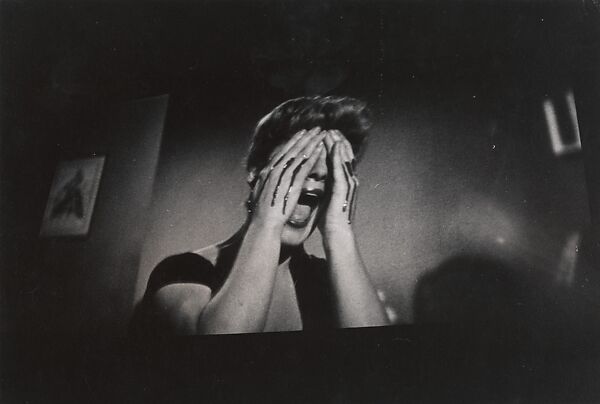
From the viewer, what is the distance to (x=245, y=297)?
1505 mm

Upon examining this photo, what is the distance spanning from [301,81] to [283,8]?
10.2 inches

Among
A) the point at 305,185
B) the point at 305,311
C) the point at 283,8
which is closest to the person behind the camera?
the point at 305,311

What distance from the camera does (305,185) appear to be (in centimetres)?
161

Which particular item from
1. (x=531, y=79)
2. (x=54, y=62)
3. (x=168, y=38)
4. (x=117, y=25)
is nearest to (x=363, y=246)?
(x=531, y=79)

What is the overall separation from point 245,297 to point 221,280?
0.09m

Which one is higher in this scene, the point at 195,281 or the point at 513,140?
the point at 513,140

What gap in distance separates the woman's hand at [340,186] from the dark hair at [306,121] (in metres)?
0.04

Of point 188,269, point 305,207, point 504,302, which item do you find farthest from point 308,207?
point 504,302

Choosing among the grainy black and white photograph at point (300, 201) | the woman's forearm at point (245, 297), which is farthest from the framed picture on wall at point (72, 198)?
the woman's forearm at point (245, 297)

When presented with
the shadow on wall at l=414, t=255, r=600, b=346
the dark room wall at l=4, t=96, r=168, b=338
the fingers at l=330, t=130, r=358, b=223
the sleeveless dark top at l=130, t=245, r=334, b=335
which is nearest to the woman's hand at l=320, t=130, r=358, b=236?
the fingers at l=330, t=130, r=358, b=223

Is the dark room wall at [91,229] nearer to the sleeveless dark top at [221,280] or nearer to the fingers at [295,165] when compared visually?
the sleeveless dark top at [221,280]

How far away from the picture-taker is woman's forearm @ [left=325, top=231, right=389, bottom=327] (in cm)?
148

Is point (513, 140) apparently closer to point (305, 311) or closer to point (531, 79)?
point (531, 79)

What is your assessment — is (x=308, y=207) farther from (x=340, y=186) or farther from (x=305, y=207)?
(x=340, y=186)
